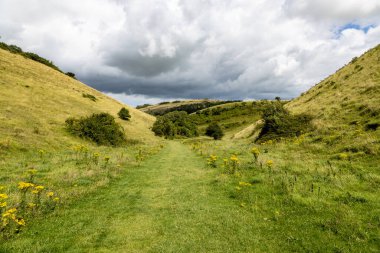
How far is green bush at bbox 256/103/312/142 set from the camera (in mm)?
31594

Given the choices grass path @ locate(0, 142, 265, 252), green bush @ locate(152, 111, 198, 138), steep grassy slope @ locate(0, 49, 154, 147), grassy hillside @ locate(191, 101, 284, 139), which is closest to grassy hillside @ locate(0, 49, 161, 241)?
steep grassy slope @ locate(0, 49, 154, 147)

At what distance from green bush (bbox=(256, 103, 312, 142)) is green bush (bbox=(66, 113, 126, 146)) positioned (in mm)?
21662

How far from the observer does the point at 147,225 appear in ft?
30.6

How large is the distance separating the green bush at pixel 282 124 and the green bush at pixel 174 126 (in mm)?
40216

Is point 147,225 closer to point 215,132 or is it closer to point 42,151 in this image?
point 42,151

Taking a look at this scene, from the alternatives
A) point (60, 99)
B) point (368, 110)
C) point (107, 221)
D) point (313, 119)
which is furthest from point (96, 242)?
point (60, 99)

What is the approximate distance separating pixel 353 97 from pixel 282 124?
327 inches

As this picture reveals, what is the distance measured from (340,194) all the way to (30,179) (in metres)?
14.2

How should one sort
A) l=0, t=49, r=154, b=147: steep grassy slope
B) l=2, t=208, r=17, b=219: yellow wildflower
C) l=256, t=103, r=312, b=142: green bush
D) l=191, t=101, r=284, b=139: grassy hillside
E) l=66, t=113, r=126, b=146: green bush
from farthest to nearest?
l=191, t=101, r=284, b=139: grassy hillside
l=66, t=113, r=126, b=146: green bush
l=256, t=103, r=312, b=142: green bush
l=0, t=49, r=154, b=147: steep grassy slope
l=2, t=208, r=17, b=219: yellow wildflower

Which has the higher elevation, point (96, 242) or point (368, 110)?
point (368, 110)

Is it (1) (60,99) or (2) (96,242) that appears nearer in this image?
(2) (96,242)

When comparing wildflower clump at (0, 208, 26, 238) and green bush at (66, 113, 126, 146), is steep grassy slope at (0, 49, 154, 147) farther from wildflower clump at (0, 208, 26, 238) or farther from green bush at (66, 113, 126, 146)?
wildflower clump at (0, 208, 26, 238)

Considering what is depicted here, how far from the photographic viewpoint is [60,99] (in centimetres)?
5591

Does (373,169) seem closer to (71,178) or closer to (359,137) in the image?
(359,137)
